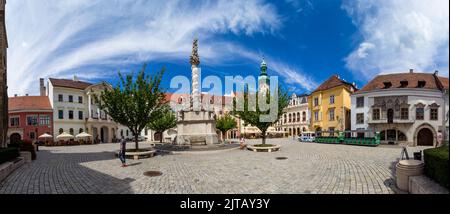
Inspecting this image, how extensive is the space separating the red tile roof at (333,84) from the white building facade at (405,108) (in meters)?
7.09

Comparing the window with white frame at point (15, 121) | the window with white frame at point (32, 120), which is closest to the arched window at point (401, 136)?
the window with white frame at point (32, 120)

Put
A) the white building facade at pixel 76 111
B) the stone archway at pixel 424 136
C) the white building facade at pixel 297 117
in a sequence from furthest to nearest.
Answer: the white building facade at pixel 297 117 → the white building facade at pixel 76 111 → the stone archway at pixel 424 136

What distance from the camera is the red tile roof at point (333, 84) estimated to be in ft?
142

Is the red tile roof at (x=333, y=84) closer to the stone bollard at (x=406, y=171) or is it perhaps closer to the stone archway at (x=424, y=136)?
the stone archway at (x=424, y=136)

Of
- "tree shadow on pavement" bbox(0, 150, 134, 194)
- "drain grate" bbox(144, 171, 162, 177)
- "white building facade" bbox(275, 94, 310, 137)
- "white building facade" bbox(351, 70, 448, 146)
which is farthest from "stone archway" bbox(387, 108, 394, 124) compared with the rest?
"tree shadow on pavement" bbox(0, 150, 134, 194)

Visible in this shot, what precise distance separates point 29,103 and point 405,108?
61.8 metres

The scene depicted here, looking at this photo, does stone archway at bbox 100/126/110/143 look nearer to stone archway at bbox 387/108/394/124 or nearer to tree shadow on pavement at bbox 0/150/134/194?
tree shadow on pavement at bbox 0/150/134/194

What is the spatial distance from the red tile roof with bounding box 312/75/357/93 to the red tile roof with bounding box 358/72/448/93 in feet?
20.7

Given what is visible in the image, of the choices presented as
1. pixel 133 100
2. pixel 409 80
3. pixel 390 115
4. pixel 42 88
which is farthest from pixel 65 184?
pixel 42 88

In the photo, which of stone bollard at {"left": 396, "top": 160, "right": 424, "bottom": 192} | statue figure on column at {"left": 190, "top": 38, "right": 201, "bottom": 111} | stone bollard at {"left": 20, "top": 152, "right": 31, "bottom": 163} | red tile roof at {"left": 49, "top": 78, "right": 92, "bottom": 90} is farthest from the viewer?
red tile roof at {"left": 49, "top": 78, "right": 92, "bottom": 90}

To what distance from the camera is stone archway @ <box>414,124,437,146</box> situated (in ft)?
102

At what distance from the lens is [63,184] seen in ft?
28.4

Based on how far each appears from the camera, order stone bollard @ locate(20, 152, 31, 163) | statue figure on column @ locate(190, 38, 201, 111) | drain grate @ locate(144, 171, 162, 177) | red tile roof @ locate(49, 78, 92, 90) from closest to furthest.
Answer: drain grate @ locate(144, 171, 162, 177) → stone bollard @ locate(20, 152, 31, 163) → statue figure on column @ locate(190, 38, 201, 111) → red tile roof @ locate(49, 78, 92, 90)
